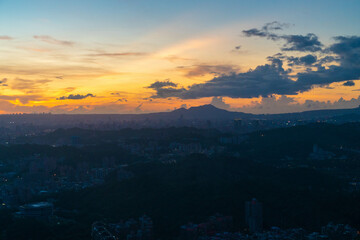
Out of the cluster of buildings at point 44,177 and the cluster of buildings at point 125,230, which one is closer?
the cluster of buildings at point 125,230

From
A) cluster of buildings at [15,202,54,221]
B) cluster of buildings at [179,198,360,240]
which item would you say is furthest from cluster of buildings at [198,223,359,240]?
cluster of buildings at [15,202,54,221]

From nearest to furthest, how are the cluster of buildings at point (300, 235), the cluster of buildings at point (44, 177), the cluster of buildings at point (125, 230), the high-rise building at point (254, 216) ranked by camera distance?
the cluster of buildings at point (300, 235) → the cluster of buildings at point (125, 230) → the high-rise building at point (254, 216) → the cluster of buildings at point (44, 177)

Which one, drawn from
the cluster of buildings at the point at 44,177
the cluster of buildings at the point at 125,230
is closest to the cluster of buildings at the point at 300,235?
the cluster of buildings at the point at 125,230

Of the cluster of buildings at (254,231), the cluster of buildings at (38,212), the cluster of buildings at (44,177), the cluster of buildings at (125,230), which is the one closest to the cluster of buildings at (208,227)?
the cluster of buildings at (254,231)

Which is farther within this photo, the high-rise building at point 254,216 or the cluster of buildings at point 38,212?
the cluster of buildings at point 38,212

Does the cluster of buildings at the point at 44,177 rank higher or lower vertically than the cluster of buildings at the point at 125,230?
higher

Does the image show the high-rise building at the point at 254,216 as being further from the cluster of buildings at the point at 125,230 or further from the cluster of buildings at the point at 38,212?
the cluster of buildings at the point at 38,212

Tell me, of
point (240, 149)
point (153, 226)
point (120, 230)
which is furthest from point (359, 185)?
point (240, 149)

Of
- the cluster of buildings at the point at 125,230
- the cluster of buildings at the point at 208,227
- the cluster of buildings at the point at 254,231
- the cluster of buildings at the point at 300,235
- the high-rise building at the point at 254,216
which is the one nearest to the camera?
the cluster of buildings at the point at 300,235

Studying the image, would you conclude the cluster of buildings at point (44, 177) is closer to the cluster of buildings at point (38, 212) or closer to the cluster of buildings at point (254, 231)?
the cluster of buildings at point (38, 212)
